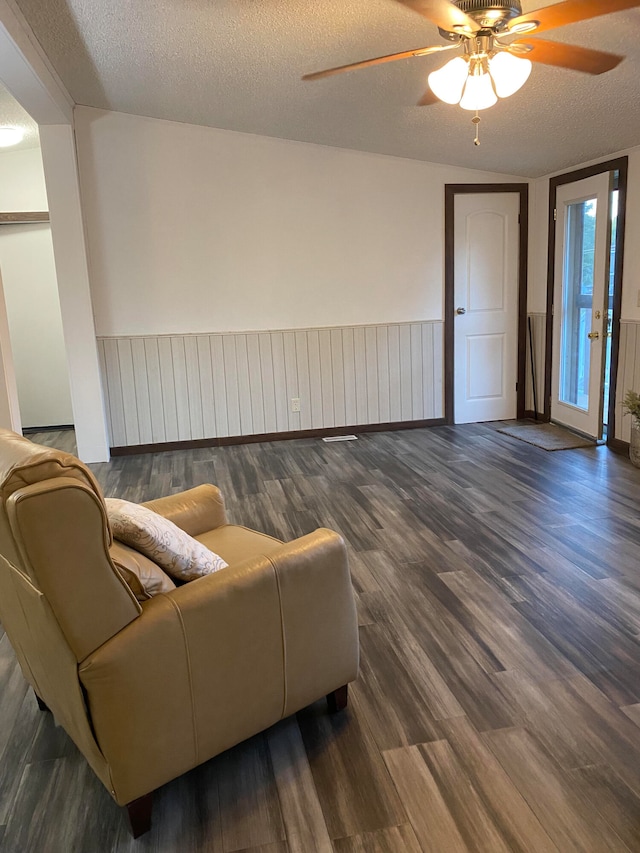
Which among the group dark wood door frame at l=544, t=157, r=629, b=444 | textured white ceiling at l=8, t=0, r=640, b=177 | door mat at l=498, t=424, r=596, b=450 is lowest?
door mat at l=498, t=424, r=596, b=450

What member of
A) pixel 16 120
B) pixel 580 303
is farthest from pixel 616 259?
pixel 16 120

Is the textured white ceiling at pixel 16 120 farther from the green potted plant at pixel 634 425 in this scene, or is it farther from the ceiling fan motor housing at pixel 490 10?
the green potted plant at pixel 634 425

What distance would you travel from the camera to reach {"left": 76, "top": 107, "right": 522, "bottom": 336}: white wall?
496 centimetres

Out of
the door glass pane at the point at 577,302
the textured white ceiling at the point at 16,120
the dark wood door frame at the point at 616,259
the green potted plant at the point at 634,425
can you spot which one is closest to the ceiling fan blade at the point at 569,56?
the dark wood door frame at the point at 616,259

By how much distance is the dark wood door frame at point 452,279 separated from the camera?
5.57m

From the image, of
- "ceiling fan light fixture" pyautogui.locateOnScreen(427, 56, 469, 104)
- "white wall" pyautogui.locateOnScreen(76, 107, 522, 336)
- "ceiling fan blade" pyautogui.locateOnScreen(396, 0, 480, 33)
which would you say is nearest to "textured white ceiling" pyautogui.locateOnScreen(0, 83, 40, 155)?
"white wall" pyautogui.locateOnScreen(76, 107, 522, 336)

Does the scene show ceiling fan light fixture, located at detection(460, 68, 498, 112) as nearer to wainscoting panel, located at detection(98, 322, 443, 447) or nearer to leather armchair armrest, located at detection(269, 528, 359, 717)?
leather armchair armrest, located at detection(269, 528, 359, 717)

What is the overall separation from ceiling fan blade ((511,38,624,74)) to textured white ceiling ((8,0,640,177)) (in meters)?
0.41

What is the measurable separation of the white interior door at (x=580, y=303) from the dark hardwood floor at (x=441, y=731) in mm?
1817

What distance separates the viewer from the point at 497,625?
96.9 inches

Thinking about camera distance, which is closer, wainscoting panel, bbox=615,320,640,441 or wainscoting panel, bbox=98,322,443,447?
wainscoting panel, bbox=615,320,640,441

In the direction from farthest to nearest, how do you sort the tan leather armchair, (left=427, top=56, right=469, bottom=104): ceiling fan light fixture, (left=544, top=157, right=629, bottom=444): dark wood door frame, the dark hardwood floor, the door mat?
the door mat → (left=544, top=157, right=629, bottom=444): dark wood door frame → (left=427, top=56, right=469, bottom=104): ceiling fan light fixture → the dark hardwood floor → the tan leather armchair

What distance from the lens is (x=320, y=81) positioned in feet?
12.7

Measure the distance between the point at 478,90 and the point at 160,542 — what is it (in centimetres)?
208
